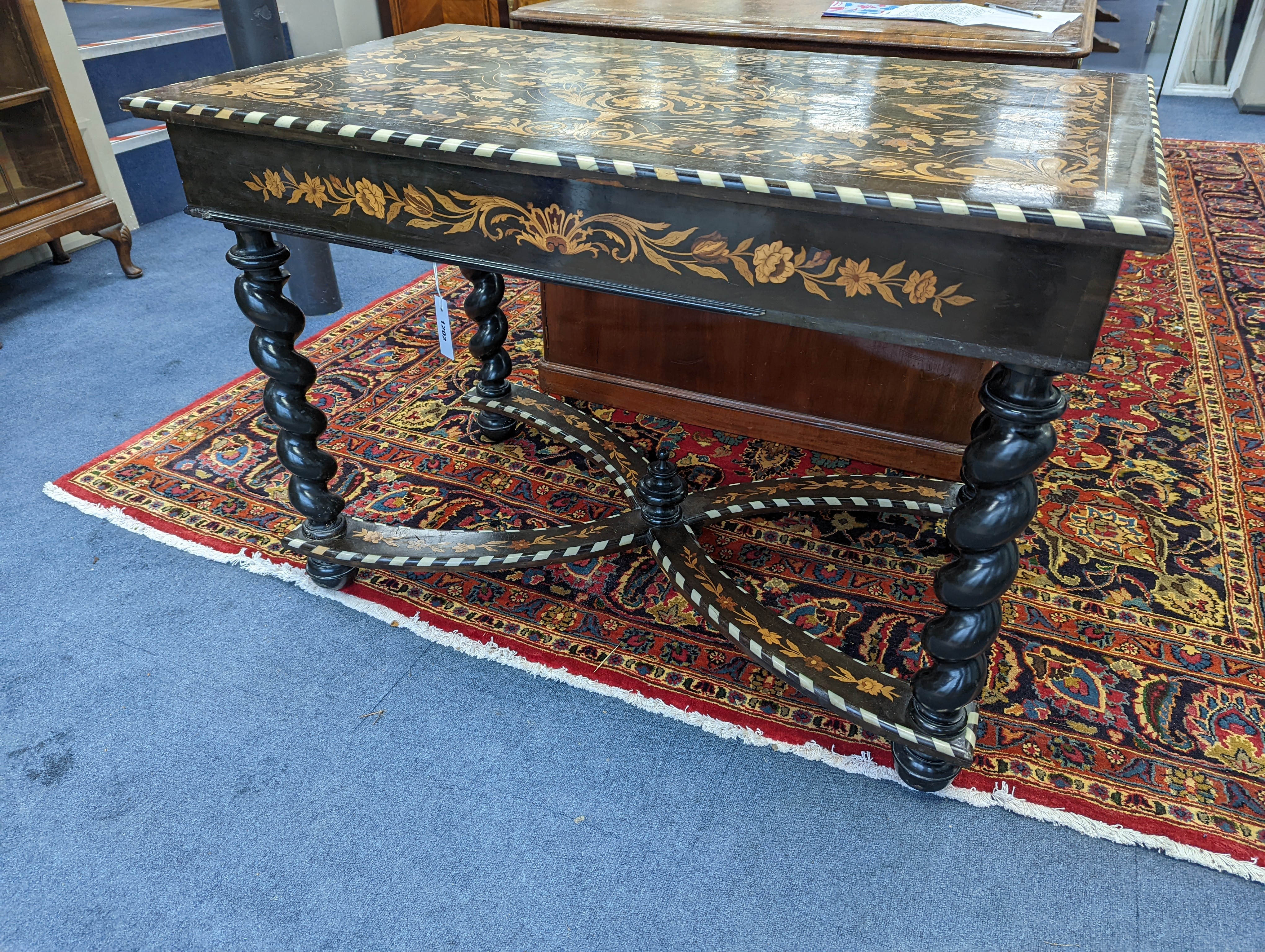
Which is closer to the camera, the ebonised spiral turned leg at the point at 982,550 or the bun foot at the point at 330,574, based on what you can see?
the ebonised spiral turned leg at the point at 982,550

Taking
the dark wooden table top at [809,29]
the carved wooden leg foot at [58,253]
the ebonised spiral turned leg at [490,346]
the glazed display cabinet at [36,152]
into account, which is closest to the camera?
the dark wooden table top at [809,29]

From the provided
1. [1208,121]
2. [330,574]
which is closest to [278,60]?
[330,574]

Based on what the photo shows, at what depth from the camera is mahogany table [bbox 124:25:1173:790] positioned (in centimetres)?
97

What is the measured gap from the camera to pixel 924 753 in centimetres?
134

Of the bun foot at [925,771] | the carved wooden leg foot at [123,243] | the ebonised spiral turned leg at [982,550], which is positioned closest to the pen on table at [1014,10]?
the ebonised spiral turned leg at [982,550]

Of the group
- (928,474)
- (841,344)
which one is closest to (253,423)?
(841,344)

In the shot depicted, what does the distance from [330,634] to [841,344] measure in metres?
1.34

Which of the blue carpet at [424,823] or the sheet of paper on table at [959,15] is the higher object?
the sheet of paper on table at [959,15]

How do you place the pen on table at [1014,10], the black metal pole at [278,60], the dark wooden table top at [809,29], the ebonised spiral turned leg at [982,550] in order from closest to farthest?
the ebonised spiral turned leg at [982,550], the dark wooden table top at [809,29], the pen on table at [1014,10], the black metal pole at [278,60]

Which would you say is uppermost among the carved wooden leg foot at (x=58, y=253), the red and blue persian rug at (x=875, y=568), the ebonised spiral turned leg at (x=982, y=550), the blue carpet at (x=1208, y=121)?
the ebonised spiral turned leg at (x=982, y=550)

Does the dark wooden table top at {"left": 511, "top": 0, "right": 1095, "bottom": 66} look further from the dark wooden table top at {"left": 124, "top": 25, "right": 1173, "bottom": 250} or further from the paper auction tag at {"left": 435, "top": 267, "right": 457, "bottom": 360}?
the paper auction tag at {"left": 435, "top": 267, "right": 457, "bottom": 360}

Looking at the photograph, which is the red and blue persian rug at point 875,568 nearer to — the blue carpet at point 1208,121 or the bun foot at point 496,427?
the bun foot at point 496,427

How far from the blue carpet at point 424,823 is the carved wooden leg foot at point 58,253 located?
2136 millimetres

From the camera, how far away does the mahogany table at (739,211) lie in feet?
3.17
